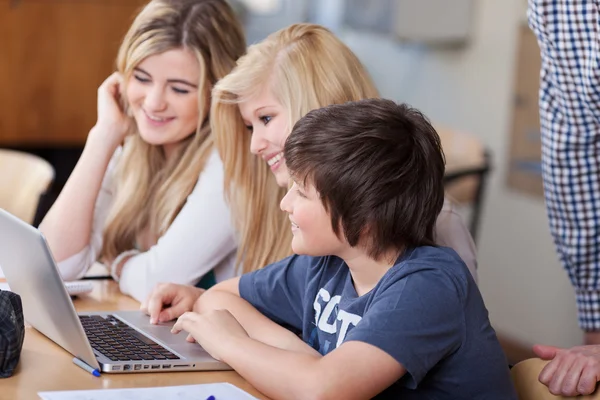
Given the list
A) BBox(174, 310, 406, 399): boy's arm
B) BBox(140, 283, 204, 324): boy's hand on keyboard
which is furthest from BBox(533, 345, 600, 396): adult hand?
BBox(140, 283, 204, 324): boy's hand on keyboard

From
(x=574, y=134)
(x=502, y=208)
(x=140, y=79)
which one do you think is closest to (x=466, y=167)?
(x=502, y=208)

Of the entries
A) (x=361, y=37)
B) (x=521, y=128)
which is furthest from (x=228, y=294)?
(x=361, y=37)

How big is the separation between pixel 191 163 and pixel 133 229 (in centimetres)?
22

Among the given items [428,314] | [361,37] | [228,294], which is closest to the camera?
[428,314]

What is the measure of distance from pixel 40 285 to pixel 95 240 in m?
0.77

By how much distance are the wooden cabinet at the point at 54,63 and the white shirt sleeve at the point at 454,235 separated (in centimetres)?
276

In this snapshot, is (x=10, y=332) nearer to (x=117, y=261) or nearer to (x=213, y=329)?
(x=213, y=329)

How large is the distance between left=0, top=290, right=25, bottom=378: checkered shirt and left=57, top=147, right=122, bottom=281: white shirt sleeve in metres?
0.58

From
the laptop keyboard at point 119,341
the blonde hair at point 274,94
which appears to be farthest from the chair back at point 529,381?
the blonde hair at point 274,94

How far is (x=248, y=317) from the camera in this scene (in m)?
1.62

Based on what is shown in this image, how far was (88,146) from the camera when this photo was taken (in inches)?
88.0

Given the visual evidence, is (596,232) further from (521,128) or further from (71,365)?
(521,128)

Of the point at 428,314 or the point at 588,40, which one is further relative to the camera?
the point at 588,40

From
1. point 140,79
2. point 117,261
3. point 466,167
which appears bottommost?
point 466,167
